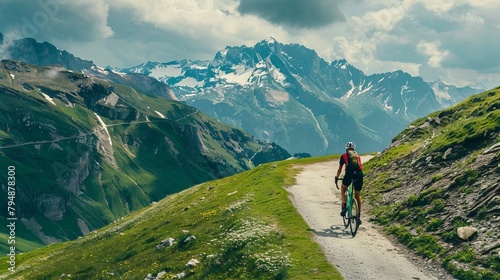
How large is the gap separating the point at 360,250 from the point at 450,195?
8.72 metres

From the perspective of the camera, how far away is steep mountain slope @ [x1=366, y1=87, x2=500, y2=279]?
20.6 meters

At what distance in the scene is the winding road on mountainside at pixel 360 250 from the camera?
781 inches

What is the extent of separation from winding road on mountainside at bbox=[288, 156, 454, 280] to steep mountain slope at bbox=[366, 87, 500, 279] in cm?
99

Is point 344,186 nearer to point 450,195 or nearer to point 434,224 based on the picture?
point 434,224

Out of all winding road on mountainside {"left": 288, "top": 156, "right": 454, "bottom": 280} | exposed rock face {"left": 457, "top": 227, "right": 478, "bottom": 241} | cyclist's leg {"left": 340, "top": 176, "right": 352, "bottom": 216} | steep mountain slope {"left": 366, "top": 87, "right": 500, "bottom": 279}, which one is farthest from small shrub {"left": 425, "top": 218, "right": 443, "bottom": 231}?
cyclist's leg {"left": 340, "top": 176, "right": 352, "bottom": 216}

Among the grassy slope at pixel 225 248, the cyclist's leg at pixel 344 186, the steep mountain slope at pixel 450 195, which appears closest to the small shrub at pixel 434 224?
the steep mountain slope at pixel 450 195

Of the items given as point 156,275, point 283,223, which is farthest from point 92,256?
point 283,223

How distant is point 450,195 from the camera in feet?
90.3

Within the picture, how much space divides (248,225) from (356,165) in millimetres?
8657

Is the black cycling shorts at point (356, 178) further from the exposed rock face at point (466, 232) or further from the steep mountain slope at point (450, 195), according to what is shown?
the exposed rock face at point (466, 232)

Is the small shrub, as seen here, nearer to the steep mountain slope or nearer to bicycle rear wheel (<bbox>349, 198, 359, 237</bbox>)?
the steep mountain slope

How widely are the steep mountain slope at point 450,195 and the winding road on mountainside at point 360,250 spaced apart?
99 cm

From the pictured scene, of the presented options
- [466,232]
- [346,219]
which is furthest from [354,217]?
[466,232]

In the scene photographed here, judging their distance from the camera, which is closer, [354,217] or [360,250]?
[360,250]
